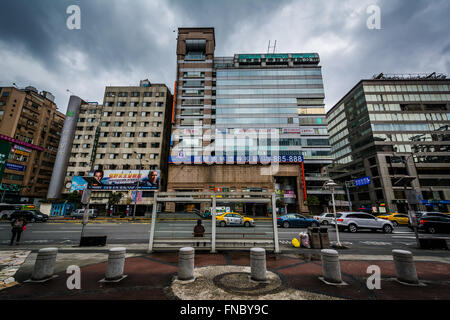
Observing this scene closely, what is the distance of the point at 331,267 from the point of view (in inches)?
191

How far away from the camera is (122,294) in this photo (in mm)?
4184

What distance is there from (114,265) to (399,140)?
6595cm

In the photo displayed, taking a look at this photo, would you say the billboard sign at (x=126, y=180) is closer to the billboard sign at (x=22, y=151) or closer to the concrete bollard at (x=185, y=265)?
the billboard sign at (x=22, y=151)

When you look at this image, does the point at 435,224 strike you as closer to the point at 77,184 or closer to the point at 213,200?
the point at 213,200

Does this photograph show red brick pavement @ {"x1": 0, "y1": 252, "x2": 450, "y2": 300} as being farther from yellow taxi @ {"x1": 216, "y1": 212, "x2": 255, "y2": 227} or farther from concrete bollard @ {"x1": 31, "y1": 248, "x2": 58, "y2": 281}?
Result: yellow taxi @ {"x1": 216, "y1": 212, "x2": 255, "y2": 227}

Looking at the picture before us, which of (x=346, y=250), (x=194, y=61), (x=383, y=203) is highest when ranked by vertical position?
(x=194, y=61)

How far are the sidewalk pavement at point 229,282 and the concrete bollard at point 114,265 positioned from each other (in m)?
0.23

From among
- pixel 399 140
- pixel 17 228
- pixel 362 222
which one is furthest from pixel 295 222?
pixel 399 140

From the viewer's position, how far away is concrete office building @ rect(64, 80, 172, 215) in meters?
43.2

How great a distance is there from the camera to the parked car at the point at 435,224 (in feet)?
50.0

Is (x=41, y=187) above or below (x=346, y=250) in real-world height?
above

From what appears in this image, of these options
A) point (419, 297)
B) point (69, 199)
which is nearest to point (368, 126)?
point (419, 297)
